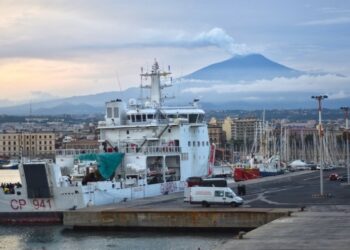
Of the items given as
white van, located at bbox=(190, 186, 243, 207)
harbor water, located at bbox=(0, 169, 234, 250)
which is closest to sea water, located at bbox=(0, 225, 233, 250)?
harbor water, located at bbox=(0, 169, 234, 250)

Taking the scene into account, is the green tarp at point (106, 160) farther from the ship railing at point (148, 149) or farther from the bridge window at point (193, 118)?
the bridge window at point (193, 118)

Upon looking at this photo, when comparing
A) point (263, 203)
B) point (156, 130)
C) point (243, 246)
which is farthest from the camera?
point (156, 130)

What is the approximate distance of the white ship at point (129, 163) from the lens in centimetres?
4394

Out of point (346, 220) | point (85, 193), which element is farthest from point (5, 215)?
point (346, 220)

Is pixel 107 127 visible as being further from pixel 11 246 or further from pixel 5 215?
pixel 11 246

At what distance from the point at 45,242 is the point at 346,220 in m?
13.1

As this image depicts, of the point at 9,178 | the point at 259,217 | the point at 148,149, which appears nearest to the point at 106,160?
the point at 148,149

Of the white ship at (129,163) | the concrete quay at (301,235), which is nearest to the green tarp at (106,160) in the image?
the white ship at (129,163)

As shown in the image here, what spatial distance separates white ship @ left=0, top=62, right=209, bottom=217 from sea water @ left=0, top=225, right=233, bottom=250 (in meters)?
3.64

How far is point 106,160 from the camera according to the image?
4894cm

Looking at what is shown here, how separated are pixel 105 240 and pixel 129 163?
49.1 ft

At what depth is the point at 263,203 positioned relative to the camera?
43188 millimetres

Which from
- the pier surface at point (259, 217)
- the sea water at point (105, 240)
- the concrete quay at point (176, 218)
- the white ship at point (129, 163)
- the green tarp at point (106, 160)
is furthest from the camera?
the green tarp at point (106, 160)

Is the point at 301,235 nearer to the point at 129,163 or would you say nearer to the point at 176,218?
the point at 176,218
